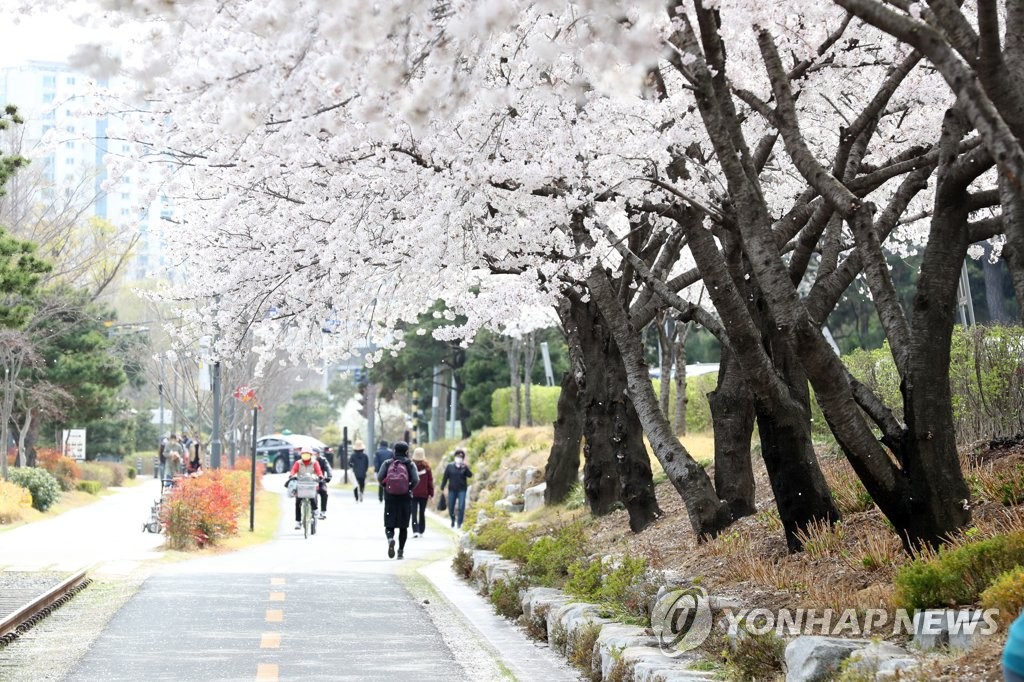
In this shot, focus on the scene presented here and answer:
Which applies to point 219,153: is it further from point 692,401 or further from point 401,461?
point 692,401

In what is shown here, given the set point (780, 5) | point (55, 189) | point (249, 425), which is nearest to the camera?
point (780, 5)

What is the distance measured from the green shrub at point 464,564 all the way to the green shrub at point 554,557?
3079 millimetres

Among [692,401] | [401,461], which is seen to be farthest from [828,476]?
[692,401]

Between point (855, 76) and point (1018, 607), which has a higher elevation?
point (855, 76)

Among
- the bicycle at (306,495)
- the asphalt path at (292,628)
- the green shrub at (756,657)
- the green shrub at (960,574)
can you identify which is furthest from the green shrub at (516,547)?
the bicycle at (306,495)

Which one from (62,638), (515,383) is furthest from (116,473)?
(62,638)

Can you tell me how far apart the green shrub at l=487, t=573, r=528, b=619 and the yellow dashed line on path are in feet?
12.9

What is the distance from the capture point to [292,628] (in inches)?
483

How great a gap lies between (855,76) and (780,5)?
375 cm

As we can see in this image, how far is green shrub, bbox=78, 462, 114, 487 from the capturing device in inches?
1978

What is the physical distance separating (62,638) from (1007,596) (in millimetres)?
8501

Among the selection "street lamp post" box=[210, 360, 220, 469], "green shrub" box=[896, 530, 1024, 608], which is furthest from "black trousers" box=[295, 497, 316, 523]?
"green shrub" box=[896, 530, 1024, 608]

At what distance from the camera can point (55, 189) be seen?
1474 inches

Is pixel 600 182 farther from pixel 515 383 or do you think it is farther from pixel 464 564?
pixel 515 383
